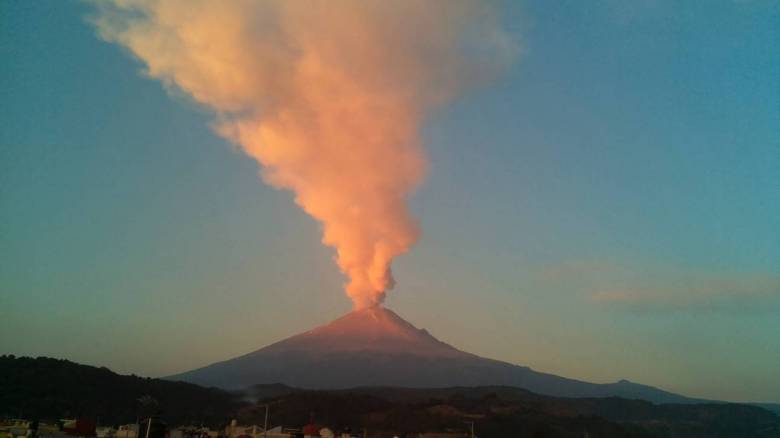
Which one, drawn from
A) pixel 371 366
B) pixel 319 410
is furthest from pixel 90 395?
pixel 371 366

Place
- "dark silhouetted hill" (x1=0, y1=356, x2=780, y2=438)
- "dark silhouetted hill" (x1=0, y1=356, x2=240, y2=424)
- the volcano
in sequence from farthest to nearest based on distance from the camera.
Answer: the volcano < "dark silhouetted hill" (x1=0, y1=356, x2=780, y2=438) < "dark silhouetted hill" (x1=0, y1=356, x2=240, y2=424)

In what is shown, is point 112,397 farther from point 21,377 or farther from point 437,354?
point 437,354

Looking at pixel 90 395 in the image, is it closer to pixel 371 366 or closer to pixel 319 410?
pixel 319 410

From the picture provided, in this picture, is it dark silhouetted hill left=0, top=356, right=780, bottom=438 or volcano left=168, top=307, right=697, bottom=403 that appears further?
volcano left=168, top=307, right=697, bottom=403

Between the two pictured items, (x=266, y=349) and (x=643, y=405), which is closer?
(x=643, y=405)

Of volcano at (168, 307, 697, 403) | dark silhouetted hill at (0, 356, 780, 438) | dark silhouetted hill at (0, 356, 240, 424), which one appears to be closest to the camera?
dark silhouetted hill at (0, 356, 240, 424)

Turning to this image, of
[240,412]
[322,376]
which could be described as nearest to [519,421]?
[240,412]

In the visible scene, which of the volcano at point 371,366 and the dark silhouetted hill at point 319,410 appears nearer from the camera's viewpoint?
the dark silhouetted hill at point 319,410

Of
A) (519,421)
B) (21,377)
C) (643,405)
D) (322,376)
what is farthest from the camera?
(322,376)
